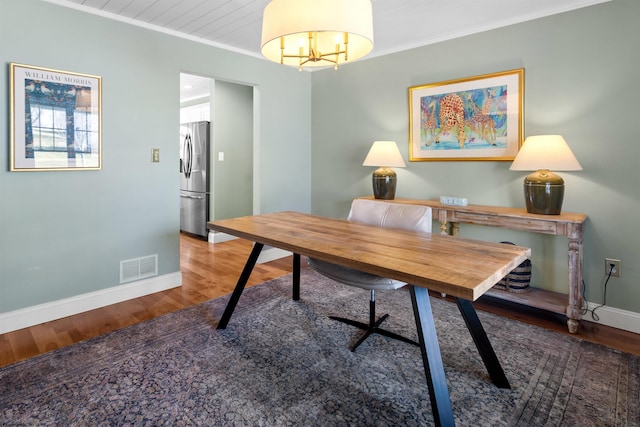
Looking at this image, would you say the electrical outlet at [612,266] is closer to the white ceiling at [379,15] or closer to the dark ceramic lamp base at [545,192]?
the dark ceramic lamp base at [545,192]

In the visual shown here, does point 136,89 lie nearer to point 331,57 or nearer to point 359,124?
point 331,57

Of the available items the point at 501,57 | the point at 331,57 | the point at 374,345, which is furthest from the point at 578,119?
the point at 374,345

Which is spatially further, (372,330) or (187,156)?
(187,156)

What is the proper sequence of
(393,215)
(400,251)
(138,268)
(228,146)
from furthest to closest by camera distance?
(228,146)
(138,268)
(393,215)
(400,251)

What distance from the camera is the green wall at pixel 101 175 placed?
7.73 ft

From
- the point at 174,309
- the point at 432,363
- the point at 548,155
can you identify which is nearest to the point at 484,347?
the point at 432,363

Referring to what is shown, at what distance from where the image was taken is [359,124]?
12.7 ft

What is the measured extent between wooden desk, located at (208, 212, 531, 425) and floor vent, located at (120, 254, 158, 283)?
1.12 m

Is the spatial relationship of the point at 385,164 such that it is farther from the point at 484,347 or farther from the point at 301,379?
the point at 301,379

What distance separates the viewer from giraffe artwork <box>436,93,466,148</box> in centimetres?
311

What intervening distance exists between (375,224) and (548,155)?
4.07ft

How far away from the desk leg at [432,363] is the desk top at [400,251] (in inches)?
5.9

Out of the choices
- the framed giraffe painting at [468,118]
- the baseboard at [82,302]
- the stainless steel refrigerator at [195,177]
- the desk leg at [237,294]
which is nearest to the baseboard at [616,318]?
the framed giraffe painting at [468,118]

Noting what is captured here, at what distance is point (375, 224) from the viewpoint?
7.54 ft
